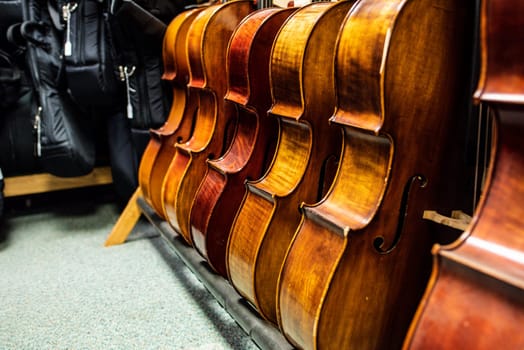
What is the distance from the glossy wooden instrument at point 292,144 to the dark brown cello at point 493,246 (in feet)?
1.63

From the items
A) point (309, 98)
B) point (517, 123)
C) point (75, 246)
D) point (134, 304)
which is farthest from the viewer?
point (75, 246)

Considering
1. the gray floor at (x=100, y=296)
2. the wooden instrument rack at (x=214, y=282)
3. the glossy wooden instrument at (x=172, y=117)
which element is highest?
the glossy wooden instrument at (x=172, y=117)

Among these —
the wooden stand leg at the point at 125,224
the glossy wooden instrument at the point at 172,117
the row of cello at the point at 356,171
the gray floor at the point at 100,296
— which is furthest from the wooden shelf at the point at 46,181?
the row of cello at the point at 356,171

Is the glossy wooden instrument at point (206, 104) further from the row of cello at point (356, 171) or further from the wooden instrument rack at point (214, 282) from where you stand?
the row of cello at point (356, 171)

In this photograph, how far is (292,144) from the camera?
129cm

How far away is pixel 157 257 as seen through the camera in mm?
2256

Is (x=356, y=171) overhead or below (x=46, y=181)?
overhead

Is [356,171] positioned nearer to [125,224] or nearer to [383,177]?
[383,177]

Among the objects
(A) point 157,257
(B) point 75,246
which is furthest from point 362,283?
(B) point 75,246

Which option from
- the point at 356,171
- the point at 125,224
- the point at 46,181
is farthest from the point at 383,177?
the point at 46,181

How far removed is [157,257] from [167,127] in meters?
0.60

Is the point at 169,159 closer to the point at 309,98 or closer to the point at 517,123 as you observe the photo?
the point at 309,98

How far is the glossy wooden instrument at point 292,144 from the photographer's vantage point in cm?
119

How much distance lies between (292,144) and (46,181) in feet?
6.25
